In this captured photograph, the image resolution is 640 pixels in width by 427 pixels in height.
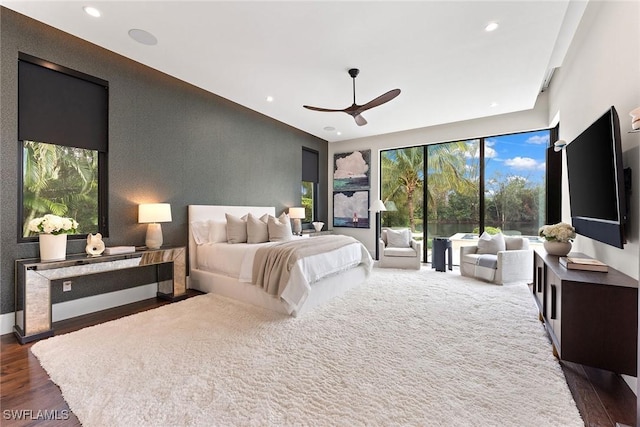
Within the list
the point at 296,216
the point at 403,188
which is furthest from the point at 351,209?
the point at 296,216

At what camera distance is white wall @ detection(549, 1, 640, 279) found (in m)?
1.94

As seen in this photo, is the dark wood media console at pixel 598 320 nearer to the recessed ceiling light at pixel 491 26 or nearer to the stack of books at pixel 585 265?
the stack of books at pixel 585 265

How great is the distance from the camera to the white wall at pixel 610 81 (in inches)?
76.3

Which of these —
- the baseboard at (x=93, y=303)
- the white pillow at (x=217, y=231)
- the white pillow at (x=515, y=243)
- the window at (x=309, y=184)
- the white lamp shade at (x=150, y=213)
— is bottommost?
the baseboard at (x=93, y=303)

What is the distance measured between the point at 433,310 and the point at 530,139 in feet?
13.4

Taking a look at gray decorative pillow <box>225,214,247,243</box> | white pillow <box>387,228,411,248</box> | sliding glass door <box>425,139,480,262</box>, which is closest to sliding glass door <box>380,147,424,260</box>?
sliding glass door <box>425,139,480,262</box>

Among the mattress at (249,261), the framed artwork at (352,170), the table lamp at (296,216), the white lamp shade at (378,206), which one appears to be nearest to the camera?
the mattress at (249,261)

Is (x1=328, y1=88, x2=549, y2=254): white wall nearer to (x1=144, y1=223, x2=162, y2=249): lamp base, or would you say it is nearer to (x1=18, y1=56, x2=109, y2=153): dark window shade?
(x1=144, y1=223, x2=162, y2=249): lamp base

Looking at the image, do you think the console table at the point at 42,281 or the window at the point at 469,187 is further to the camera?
the window at the point at 469,187

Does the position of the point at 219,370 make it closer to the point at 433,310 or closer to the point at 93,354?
the point at 93,354

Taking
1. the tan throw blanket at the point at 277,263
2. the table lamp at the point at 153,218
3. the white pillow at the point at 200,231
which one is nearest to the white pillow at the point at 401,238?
the tan throw blanket at the point at 277,263

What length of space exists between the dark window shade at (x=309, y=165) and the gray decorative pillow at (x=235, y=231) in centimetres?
280

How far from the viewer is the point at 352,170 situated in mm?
7199

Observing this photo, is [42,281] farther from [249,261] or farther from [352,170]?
[352,170]
